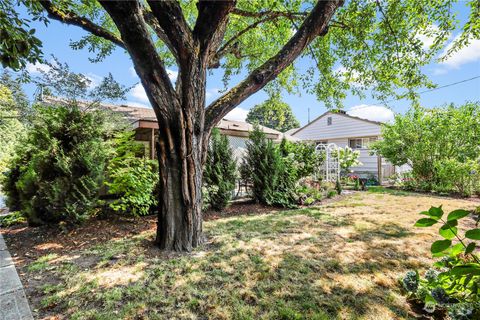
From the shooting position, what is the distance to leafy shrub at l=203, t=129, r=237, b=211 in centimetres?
610

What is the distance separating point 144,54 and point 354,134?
1675 cm

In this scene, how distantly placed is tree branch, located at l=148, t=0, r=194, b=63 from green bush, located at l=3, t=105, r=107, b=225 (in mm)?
2511

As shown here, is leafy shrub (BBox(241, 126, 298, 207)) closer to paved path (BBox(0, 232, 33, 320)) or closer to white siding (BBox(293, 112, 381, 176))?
paved path (BBox(0, 232, 33, 320))

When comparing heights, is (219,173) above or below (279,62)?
below

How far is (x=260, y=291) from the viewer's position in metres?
2.25

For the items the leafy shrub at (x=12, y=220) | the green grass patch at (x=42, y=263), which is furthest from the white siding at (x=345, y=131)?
the leafy shrub at (x=12, y=220)

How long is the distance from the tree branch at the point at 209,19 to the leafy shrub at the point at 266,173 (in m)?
3.94

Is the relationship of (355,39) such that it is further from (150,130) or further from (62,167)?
(150,130)

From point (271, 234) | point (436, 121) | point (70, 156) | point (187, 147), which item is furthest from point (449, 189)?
point (70, 156)

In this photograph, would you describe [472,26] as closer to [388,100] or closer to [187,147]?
[388,100]

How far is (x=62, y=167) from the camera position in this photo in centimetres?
392

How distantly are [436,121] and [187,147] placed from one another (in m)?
10.9

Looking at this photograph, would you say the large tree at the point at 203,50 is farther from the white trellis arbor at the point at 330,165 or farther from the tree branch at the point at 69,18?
the white trellis arbor at the point at 330,165

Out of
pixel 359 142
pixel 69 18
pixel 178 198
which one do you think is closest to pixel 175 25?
pixel 69 18
